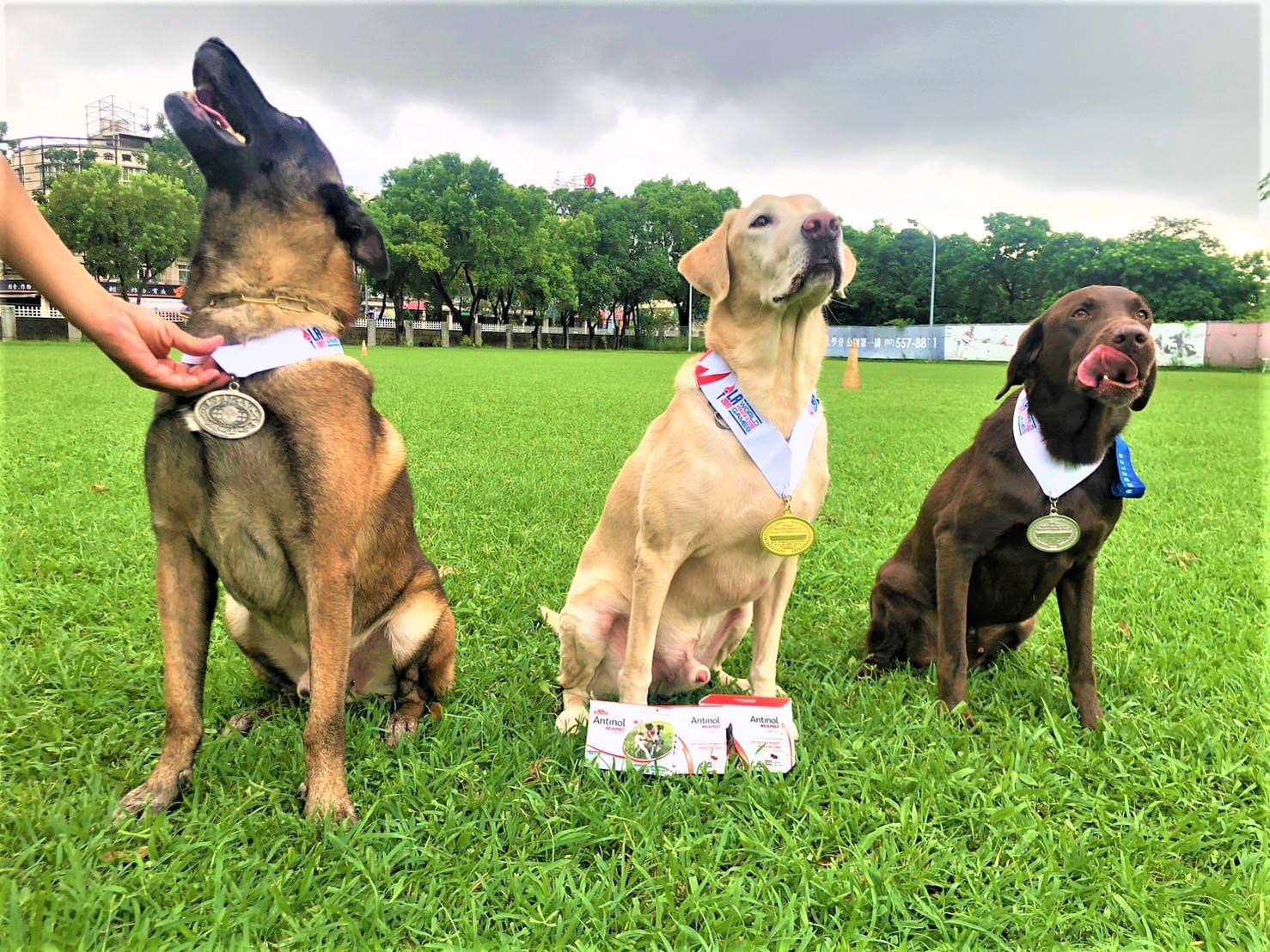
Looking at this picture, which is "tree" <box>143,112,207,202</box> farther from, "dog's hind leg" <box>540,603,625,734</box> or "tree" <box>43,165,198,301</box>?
"dog's hind leg" <box>540,603,625,734</box>

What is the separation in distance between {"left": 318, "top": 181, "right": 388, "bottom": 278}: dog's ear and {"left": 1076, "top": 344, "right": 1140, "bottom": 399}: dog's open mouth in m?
2.43

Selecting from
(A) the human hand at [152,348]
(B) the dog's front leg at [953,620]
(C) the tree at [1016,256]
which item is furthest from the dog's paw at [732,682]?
(C) the tree at [1016,256]

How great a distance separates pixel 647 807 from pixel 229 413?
5.38ft

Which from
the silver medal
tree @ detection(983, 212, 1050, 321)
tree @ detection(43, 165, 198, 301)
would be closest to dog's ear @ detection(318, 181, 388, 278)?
the silver medal

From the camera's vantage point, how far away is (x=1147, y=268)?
46.2 meters

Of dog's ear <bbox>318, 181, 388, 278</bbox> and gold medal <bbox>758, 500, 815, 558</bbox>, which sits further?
gold medal <bbox>758, 500, 815, 558</bbox>

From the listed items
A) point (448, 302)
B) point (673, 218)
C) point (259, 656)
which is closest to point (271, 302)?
point (259, 656)

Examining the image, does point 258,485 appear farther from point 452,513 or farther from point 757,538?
point 452,513

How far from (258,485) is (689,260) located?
164 cm

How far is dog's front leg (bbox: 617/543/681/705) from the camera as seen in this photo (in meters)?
2.45

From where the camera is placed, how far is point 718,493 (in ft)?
7.86

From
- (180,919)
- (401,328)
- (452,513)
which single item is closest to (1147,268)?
(401,328)

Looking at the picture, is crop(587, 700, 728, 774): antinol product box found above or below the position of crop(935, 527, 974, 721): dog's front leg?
below

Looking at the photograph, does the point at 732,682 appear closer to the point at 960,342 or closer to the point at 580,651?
the point at 580,651
